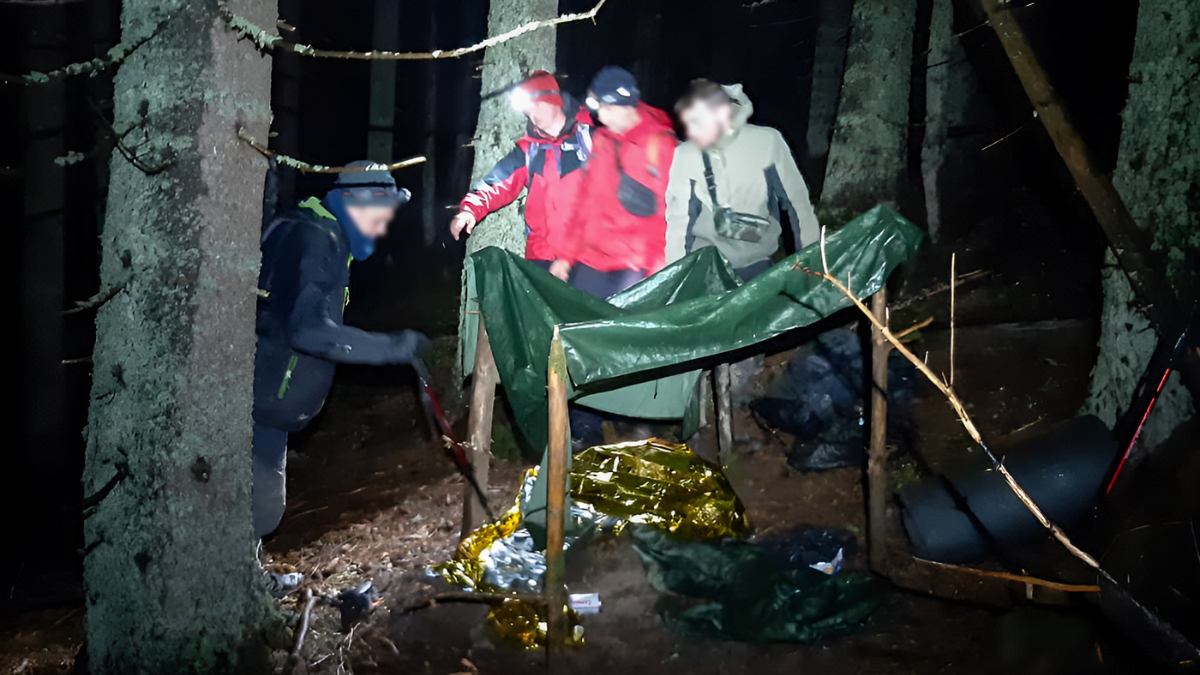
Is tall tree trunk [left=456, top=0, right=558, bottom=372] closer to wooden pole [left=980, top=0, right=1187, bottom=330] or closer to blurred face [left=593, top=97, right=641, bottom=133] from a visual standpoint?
blurred face [left=593, top=97, right=641, bottom=133]

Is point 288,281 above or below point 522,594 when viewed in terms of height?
above

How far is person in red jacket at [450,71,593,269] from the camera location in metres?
5.66

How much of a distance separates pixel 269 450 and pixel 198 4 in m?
2.45

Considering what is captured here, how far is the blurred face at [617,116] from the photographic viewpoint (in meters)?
5.55

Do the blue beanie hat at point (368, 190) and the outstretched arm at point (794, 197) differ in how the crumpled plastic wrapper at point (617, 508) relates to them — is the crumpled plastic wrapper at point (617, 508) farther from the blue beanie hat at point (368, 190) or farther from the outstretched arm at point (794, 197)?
the blue beanie hat at point (368, 190)

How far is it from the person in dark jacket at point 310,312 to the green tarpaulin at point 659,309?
2.02ft

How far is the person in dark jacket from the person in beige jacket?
2213 millimetres

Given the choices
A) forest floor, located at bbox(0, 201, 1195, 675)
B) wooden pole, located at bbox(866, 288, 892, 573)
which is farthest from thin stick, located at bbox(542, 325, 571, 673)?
wooden pole, located at bbox(866, 288, 892, 573)

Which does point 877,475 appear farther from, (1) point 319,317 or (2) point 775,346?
(1) point 319,317

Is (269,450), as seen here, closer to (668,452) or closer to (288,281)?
(288,281)

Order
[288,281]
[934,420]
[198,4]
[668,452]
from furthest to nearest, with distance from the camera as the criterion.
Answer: [934,420] → [668,452] → [288,281] → [198,4]

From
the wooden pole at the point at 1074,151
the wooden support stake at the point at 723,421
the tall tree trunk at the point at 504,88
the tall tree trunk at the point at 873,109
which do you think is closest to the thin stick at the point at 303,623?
the tall tree trunk at the point at 504,88

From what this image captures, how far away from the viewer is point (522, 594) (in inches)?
143

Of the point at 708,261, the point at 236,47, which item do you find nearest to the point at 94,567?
the point at 236,47
